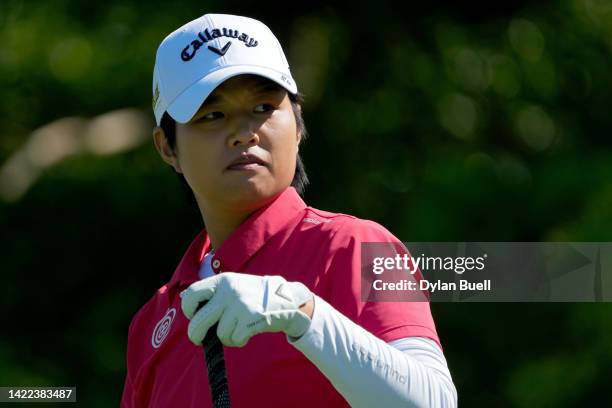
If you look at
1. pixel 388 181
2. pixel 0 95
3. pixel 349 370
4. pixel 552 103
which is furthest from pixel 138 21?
pixel 349 370

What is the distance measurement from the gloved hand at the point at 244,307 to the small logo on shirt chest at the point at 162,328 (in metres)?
0.41

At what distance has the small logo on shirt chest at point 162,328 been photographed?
6.78ft

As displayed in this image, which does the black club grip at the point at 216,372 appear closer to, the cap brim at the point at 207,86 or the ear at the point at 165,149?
the cap brim at the point at 207,86

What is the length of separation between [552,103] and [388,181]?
1.97ft

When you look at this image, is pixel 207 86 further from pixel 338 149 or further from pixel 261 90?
pixel 338 149

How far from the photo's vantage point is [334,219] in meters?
1.91

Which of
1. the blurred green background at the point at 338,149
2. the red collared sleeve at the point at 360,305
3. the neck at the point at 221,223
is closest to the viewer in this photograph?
the red collared sleeve at the point at 360,305

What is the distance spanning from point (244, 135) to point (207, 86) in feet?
0.28

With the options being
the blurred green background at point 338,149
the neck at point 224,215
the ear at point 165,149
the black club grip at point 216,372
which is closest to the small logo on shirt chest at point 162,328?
the neck at point 224,215

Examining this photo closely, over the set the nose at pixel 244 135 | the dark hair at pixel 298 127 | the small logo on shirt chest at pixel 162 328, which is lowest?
the small logo on shirt chest at pixel 162 328

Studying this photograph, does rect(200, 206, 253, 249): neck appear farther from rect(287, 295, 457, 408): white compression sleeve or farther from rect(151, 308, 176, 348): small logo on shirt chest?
rect(287, 295, 457, 408): white compression sleeve

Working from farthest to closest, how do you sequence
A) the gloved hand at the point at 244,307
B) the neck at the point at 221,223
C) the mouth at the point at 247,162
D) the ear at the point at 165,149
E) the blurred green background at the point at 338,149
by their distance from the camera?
the blurred green background at the point at 338,149 < the ear at the point at 165,149 < the neck at the point at 221,223 < the mouth at the point at 247,162 < the gloved hand at the point at 244,307

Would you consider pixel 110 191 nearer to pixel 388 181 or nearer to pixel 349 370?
pixel 388 181

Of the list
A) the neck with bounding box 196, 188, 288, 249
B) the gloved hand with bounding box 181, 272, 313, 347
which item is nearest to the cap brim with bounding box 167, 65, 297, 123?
the neck with bounding box 196, 188, 288, 249
